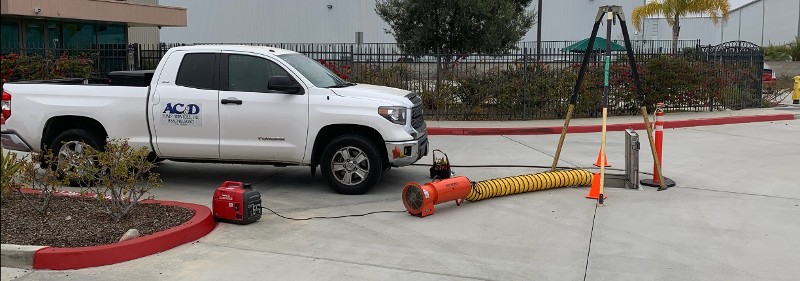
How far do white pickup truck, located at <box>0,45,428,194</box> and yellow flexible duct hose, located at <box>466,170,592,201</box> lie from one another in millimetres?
894

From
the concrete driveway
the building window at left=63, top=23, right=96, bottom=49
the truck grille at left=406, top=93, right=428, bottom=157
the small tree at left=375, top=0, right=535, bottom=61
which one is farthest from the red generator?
the building window at left=63, top=23, right=96, bottom=49

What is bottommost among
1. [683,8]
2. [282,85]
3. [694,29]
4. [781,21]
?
[282,85]

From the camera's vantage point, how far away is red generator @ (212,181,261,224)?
23.2 feet

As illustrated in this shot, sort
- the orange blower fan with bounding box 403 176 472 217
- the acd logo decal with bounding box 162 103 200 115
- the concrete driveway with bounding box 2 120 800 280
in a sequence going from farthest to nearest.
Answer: the acd logo decal with bounding box 162 103 200 115
the orange blower fan with bounding box 403 176 472 217
the concrete driveway with bounding box 2 120 800 280

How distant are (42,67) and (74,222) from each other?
13.8 meters

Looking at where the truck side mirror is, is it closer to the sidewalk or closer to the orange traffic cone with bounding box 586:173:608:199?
the orange traffic cone with bounding box 586:173:608:199

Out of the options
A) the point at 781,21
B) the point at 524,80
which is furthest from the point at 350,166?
the point at 781,21

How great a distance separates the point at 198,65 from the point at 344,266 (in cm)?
402

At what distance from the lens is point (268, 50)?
902 cm

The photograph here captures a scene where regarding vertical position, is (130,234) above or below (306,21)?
below

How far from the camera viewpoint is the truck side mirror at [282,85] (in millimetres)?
8352

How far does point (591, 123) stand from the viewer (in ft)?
54.8

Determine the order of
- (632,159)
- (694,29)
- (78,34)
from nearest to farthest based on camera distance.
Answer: (632,159)
(78,34)
(694,29)

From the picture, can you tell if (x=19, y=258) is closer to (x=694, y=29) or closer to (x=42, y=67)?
(x=42, y=67)
